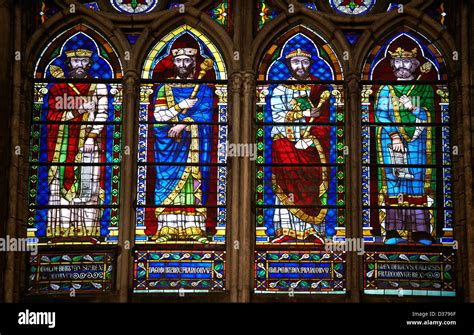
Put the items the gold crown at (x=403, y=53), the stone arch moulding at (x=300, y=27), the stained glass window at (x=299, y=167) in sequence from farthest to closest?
→ the gold crown at (x=403, y=53) < the stone arch moulding at (x=300, y=27) < the stained glass window at (x=299, y=167)

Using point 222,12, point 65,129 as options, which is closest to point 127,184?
point 65,129

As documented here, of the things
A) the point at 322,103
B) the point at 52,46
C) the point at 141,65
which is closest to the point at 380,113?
the point at 322,103

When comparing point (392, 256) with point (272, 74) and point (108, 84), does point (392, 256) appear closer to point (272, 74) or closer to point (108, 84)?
point (272, 74)

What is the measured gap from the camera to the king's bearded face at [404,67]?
17734mm

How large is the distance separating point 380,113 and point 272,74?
142cm

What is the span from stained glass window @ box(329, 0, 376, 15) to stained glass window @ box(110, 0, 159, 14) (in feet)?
7.45

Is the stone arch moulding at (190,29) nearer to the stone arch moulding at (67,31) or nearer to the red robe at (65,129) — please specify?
the stone arch moulding at (67,31)

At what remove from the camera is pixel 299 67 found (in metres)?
17.8

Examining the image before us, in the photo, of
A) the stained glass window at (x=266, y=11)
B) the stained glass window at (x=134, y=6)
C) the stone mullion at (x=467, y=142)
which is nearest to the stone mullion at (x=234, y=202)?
the stained glass window at (x=266, y=11)

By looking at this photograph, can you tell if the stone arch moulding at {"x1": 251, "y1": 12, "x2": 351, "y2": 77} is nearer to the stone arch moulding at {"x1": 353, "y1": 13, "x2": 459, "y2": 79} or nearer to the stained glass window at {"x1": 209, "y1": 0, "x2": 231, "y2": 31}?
the stone arch moulding at {"x1": 353, "y1": 13, "x2": 459, "y2": 79}

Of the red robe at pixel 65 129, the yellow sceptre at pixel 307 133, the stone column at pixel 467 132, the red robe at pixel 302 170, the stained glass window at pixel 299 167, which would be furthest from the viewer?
the yellow sceptre at pixel 307 133

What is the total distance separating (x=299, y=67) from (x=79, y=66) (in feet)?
9.00

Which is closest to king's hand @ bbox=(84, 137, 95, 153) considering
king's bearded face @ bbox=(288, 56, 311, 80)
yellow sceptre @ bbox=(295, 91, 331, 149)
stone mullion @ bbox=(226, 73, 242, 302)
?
stone mullion @ bbox=(226, 73, 242, 302)

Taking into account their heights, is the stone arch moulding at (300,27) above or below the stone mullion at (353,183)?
above
